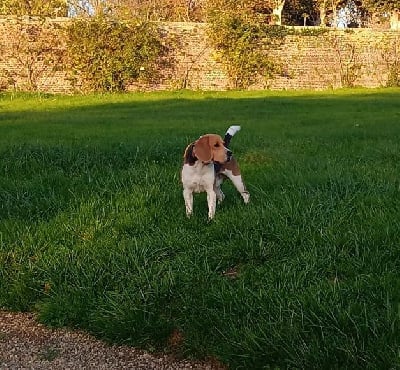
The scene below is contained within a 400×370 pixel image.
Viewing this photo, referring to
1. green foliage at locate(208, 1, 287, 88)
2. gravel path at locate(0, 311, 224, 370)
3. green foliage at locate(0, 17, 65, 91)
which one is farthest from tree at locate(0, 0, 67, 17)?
gravel path at locate(0, 311, 224, 370)

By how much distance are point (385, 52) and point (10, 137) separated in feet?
61.2

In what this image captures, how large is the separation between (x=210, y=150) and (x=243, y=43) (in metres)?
18.2

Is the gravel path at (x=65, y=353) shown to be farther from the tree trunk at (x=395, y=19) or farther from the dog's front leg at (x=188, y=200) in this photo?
the tree trunk at (x=395, y=19)

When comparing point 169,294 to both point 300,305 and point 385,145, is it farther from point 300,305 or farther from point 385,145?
point 385,145

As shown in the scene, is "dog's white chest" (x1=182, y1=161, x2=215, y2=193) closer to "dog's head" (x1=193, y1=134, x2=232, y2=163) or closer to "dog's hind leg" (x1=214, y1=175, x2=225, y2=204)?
"dog's head" (x1=193, y1=134, x2=232, y2=163)

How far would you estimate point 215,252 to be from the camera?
400 centimetres

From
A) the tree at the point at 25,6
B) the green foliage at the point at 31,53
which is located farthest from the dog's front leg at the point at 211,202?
the tree at the point at 25,6

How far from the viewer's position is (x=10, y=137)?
29.2 feet

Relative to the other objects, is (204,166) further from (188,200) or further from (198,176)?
(188,200)

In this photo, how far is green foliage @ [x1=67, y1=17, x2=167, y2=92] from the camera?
20.1 metres

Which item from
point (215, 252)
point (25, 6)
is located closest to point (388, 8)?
point (25, 6)

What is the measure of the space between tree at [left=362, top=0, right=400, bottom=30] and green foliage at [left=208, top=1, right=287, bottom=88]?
26.0 ft

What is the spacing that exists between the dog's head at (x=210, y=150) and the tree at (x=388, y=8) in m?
25.3

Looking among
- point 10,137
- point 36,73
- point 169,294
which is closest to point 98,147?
point 10,137
